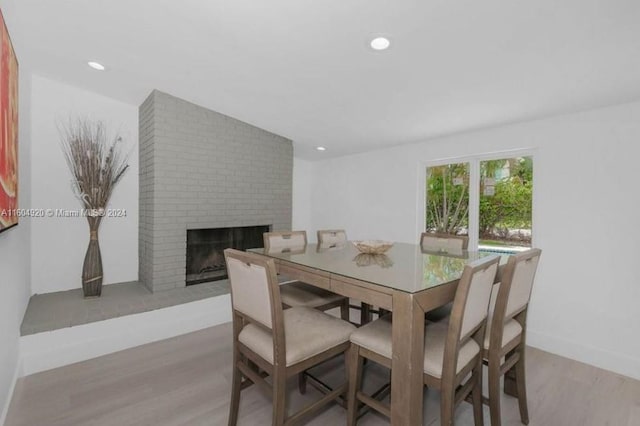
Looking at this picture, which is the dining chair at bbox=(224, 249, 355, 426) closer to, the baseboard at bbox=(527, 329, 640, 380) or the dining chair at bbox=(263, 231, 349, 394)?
the dining chair at bbox=(263, 231, 349, 394)

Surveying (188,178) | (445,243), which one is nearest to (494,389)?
(445,243)

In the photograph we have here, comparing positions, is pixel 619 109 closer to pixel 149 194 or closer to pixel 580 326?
pixel 580 326

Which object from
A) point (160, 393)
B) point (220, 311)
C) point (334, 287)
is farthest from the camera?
point (220, 311)

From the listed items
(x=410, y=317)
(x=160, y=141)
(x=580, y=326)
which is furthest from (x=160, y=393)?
(x=580, y=326)

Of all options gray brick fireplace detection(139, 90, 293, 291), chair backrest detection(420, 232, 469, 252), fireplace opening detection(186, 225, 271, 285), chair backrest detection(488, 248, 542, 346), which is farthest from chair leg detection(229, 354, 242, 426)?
fireplace opening detection(186, 225, 271, 285)

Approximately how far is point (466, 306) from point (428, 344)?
31 cm

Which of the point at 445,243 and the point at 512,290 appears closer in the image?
the point at 512,290

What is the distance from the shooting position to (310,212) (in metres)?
5.38

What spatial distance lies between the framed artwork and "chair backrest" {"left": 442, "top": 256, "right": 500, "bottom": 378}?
2.00 meters

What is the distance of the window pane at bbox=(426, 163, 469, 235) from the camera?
11.3 ft

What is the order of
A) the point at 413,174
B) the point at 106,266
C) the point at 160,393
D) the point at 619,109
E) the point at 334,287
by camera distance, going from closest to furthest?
1. the point at 334,287
2. the point at 160,393
3. the point at 619,109
4. the point at 106,266
5. the point at 413,174

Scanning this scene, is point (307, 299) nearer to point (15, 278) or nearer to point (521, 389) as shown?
point (521, 389)

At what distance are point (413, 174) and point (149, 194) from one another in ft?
9.92

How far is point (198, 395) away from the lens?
6.52ft
